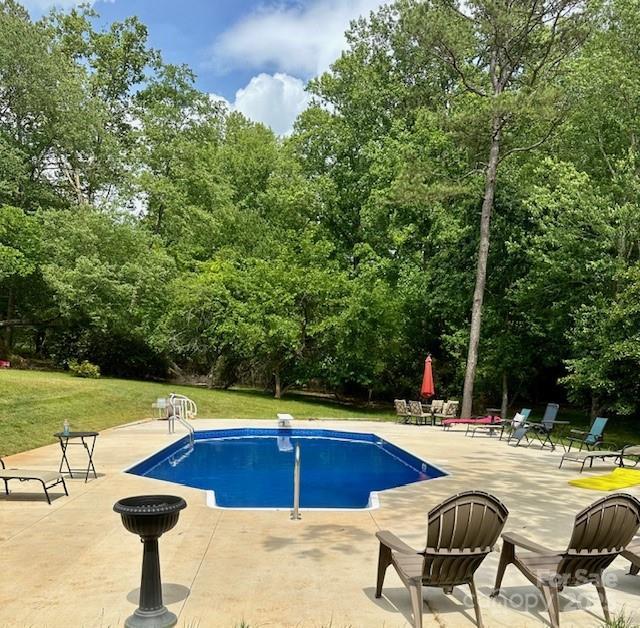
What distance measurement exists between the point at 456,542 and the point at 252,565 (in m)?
1.95

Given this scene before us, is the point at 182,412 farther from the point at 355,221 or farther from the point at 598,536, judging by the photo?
the point at 355,221

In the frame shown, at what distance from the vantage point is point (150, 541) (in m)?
3.66

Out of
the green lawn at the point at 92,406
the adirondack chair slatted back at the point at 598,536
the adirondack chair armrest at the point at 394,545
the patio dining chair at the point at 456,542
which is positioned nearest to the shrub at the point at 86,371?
the green lawn at the point at 92,406

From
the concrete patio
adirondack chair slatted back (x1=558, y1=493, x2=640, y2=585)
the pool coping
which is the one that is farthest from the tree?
adirondack chair slatted back (x1=558, y1=493, x2=640, y2=585)

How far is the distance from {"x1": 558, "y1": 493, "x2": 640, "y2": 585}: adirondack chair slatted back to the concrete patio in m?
0.35

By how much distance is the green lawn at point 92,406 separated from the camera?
12039mm

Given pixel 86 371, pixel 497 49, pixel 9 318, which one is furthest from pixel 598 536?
pixel 9 318

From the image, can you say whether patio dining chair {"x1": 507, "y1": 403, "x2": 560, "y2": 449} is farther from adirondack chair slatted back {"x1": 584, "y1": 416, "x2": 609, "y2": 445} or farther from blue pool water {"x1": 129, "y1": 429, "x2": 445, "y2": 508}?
blue pool water {"x1": 129, "y1": 429, "x2": 445, "y2": 508}

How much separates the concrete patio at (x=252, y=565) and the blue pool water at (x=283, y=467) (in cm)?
167

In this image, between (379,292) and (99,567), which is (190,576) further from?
(379,292)

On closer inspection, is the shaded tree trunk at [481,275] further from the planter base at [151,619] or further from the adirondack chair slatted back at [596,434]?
the planter base at [151,619]

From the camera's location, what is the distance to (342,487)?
1030cm

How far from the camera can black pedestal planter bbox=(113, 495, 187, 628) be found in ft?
11.6

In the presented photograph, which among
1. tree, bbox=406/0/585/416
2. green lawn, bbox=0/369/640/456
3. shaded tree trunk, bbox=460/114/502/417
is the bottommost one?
green lawn, bbox=0/369/640/456
